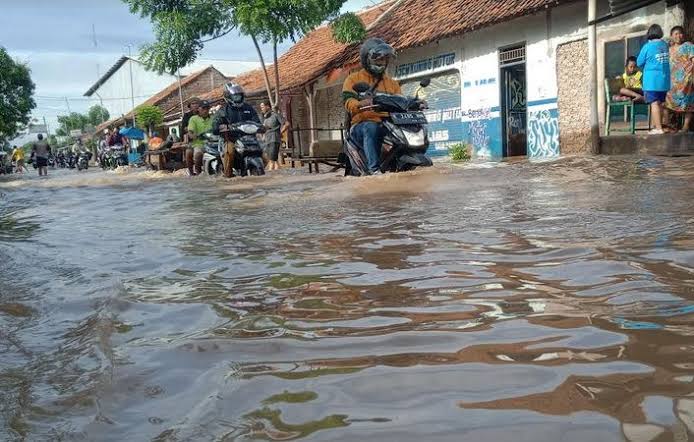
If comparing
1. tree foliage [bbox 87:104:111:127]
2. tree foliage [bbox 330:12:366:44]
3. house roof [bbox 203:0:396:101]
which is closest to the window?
tree foliage [bbox 330:12:366:44]

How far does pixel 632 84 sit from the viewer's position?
10328 mm

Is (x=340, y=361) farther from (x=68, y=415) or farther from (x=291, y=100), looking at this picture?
(x=291, y=100)

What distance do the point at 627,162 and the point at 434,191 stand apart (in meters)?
2.84

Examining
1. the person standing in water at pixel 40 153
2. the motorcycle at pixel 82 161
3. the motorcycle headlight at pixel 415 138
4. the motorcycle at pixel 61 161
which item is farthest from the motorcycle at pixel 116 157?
the motorcycle headlight at pixel 415 138

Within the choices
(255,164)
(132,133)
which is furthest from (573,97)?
(132,133)

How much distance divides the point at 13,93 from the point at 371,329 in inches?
1871

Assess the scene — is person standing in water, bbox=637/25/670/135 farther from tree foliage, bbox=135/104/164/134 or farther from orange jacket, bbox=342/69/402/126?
tree foliage, bbox=135/104/164/134

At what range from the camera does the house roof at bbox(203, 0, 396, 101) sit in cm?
2052

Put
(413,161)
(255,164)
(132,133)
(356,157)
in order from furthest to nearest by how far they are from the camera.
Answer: (132,133) < (255,164) < (356,157) < (413,161)

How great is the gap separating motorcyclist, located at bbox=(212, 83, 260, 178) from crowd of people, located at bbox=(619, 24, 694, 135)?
19.0 ft

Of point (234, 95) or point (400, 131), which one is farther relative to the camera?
point (234, 95)

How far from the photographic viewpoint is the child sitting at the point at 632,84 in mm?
9953

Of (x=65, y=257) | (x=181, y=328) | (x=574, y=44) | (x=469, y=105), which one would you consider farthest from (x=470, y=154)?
(x=181, y=328)

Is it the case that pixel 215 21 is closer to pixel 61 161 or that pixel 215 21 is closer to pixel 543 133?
pixel 543 133
